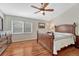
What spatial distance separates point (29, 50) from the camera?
1890 mm

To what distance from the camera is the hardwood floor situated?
1825mm

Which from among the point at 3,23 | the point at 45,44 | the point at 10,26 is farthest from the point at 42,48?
the point at 3,23

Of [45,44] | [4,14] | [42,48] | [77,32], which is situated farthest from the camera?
[45,44]

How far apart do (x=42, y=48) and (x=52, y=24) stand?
1.86ft

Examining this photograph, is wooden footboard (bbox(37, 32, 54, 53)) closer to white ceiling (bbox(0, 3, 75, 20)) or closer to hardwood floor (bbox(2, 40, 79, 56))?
hardwood floor (bbox(2, 40, 79, 56))

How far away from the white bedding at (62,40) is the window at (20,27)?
0.58 m

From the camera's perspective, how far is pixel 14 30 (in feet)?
6.05

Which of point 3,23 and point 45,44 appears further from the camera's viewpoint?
point 45,44

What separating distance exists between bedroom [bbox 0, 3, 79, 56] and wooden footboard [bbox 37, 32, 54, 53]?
0.27 ft

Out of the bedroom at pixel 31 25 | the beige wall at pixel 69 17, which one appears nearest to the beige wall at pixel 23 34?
the bedroom at pixel 31 25

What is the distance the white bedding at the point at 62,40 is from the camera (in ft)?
6.19

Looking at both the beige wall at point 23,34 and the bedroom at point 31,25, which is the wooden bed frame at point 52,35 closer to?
the bedroom at point 31,25

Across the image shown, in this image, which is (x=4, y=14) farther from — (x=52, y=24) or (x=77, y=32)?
(x=77, y=32)

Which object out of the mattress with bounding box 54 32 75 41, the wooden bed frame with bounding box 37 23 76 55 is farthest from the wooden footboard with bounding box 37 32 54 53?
the mattress with bounding box 54 32 75 41
